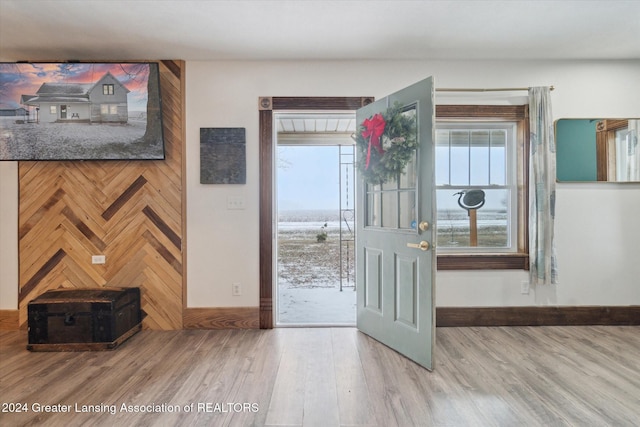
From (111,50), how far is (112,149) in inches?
36.6

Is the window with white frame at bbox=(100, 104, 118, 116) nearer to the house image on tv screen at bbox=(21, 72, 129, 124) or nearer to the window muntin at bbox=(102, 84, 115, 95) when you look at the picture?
the house image on tv screen at bbox=(21, 72, 129, 124)

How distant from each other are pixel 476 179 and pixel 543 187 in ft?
1.99

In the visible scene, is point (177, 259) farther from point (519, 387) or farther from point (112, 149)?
point (519, 387)

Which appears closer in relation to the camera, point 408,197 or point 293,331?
point 408,197

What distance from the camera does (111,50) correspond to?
120 inches

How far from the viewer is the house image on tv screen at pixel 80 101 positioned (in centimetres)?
300

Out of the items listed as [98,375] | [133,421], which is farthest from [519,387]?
[98,375]

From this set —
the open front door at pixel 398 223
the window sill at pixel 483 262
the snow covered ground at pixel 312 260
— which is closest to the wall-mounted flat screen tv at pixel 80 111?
the open front door at pixel 398 223

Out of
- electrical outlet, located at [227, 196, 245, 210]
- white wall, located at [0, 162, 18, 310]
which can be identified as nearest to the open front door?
electrical outlet, located at [227, 196, 245, 210]

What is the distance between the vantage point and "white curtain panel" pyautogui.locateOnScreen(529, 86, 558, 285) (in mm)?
3184

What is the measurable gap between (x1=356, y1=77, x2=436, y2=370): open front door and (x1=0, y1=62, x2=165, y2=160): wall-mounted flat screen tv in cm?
206

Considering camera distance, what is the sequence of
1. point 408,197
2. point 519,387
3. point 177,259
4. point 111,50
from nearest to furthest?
point 519,387 < point 408,197 < point 111,50 < point 177,259

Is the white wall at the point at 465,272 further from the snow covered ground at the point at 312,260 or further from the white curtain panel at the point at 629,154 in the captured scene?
the snow covered ground at the point at 312,260

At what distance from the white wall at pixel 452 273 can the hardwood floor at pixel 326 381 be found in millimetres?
466
